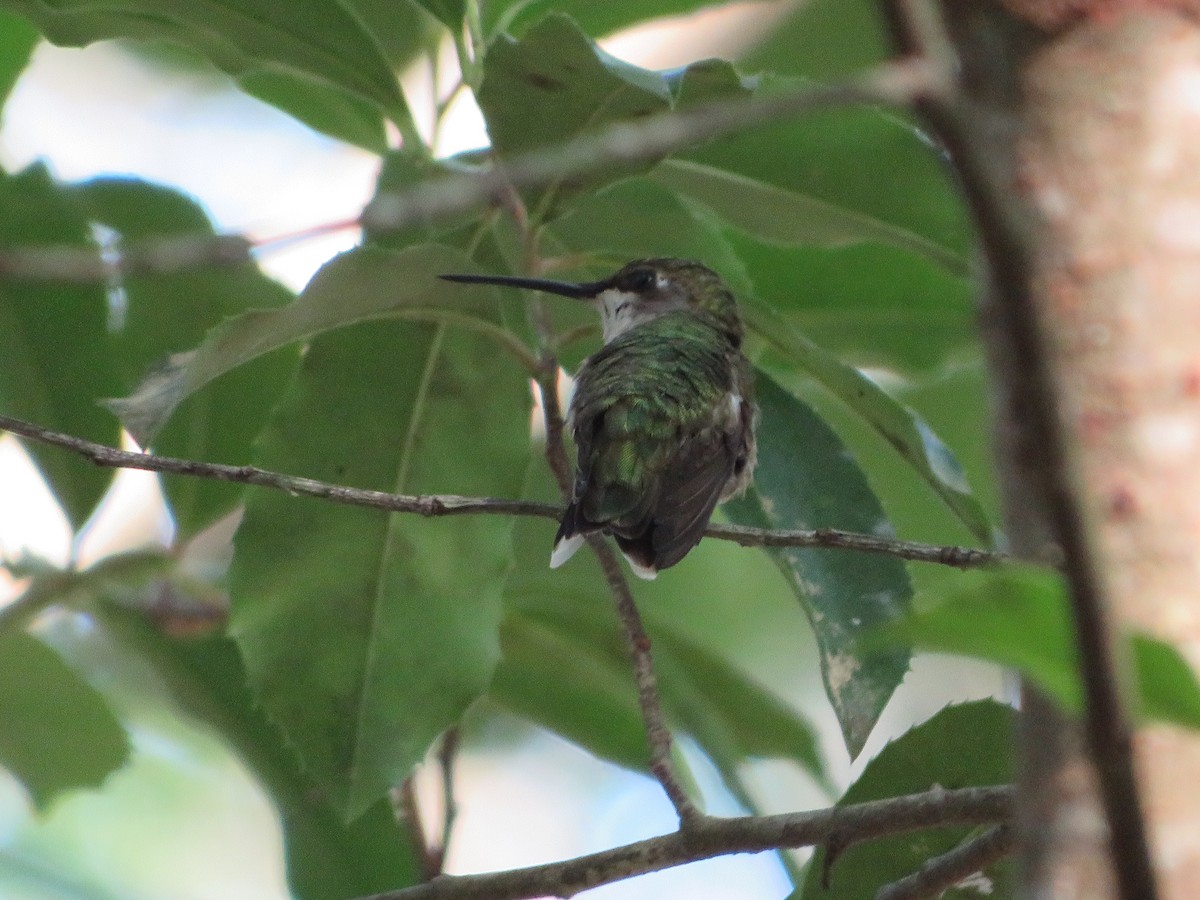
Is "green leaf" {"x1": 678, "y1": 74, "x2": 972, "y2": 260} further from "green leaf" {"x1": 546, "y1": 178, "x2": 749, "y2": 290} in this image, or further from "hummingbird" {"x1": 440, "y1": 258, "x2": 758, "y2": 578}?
"hummingbird" {"x1": 440, "y1": 258, "x2": 758, "y2": 578}

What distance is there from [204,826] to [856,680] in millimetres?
7831

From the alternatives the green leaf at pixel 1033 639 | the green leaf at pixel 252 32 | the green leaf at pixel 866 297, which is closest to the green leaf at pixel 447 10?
the green leaf at pixel 252 32

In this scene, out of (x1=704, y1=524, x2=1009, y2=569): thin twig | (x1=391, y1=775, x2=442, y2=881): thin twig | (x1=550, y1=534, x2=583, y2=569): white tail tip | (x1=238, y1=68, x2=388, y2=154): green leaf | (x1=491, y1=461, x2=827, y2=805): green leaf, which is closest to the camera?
(x1=704, y1=524, x2=1009, y2=569): thin twig

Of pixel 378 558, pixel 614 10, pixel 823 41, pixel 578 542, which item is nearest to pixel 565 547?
pixel 578 542

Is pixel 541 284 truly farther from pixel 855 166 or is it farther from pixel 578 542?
pixel 855 166

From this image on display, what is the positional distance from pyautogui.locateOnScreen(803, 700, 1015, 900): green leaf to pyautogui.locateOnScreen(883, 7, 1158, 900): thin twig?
5.31 feet

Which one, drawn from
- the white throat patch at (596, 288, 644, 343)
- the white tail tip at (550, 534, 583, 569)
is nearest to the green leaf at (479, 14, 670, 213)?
the white tail tip at (550, 534, 583, 569)

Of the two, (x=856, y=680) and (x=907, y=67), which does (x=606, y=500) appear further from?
(x=907, y=67)

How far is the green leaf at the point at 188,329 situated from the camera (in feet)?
10.9

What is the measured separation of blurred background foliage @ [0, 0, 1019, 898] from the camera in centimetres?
262

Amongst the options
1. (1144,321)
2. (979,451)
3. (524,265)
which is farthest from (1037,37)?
(979,451)

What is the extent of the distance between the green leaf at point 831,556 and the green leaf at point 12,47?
1.75 metres

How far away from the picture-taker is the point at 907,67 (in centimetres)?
77

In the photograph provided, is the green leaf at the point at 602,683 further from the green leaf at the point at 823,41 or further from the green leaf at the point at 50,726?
the green leaf at the point at 823,41
